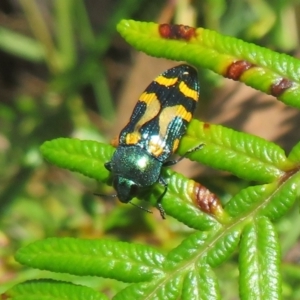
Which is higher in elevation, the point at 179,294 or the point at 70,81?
the point at 70,81

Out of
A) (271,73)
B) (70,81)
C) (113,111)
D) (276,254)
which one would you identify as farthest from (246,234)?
(113,111)

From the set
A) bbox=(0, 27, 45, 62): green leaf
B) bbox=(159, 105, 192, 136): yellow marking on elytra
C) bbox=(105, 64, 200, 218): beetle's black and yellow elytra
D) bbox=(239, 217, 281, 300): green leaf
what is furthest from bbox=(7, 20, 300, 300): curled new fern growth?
bbox=(0, 27, 45, 62): green leaf

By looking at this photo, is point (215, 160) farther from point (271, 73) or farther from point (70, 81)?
point (70, 81)

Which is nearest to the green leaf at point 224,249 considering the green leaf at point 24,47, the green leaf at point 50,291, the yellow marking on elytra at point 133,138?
the green leaf at point 50,291

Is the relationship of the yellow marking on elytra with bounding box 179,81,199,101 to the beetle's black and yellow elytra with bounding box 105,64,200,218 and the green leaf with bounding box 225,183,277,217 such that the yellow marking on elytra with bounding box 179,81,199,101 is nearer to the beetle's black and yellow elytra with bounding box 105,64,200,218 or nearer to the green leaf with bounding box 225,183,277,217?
the beetle's black and yellow elytra with bounding box 105,64,200,218

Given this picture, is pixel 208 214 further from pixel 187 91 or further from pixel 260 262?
pixel 187 91

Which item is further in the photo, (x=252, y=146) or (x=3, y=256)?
(x=3, y=256)
